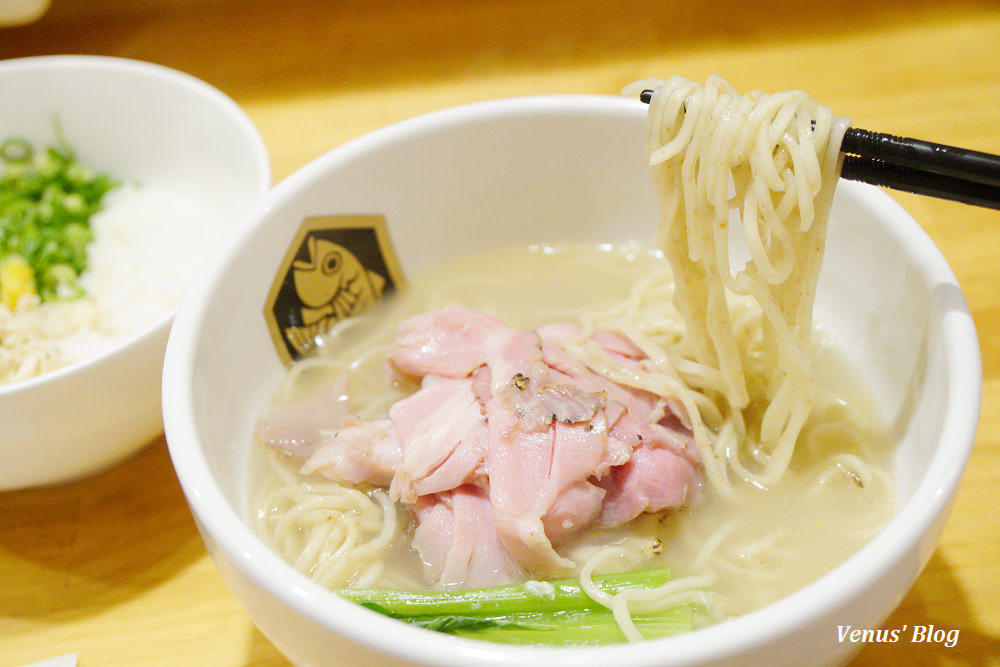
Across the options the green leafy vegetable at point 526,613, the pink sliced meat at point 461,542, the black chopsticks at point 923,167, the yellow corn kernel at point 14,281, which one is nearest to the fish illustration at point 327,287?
the pink sliced meat at point 461,542

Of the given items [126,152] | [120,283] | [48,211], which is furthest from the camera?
[126,152]

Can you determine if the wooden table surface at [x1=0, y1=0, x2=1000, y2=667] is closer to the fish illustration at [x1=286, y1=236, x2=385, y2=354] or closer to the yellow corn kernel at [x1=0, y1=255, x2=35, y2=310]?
the fish illustration at [x1=286, y1=236, x2=385, y2=354]

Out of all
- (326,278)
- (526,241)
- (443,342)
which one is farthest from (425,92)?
(443,342)

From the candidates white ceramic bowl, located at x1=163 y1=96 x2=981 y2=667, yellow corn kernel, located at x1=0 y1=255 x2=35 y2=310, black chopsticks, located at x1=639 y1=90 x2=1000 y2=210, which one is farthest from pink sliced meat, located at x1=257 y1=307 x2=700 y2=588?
yellow corn kernel, located at x1=0 y1=255 x2=35 y2=310

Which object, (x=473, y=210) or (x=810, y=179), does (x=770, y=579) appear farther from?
(x=473, y=210)

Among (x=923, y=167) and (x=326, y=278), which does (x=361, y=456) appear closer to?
(x=326, y=278)

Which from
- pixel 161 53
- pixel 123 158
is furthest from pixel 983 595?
pixel 161 53
